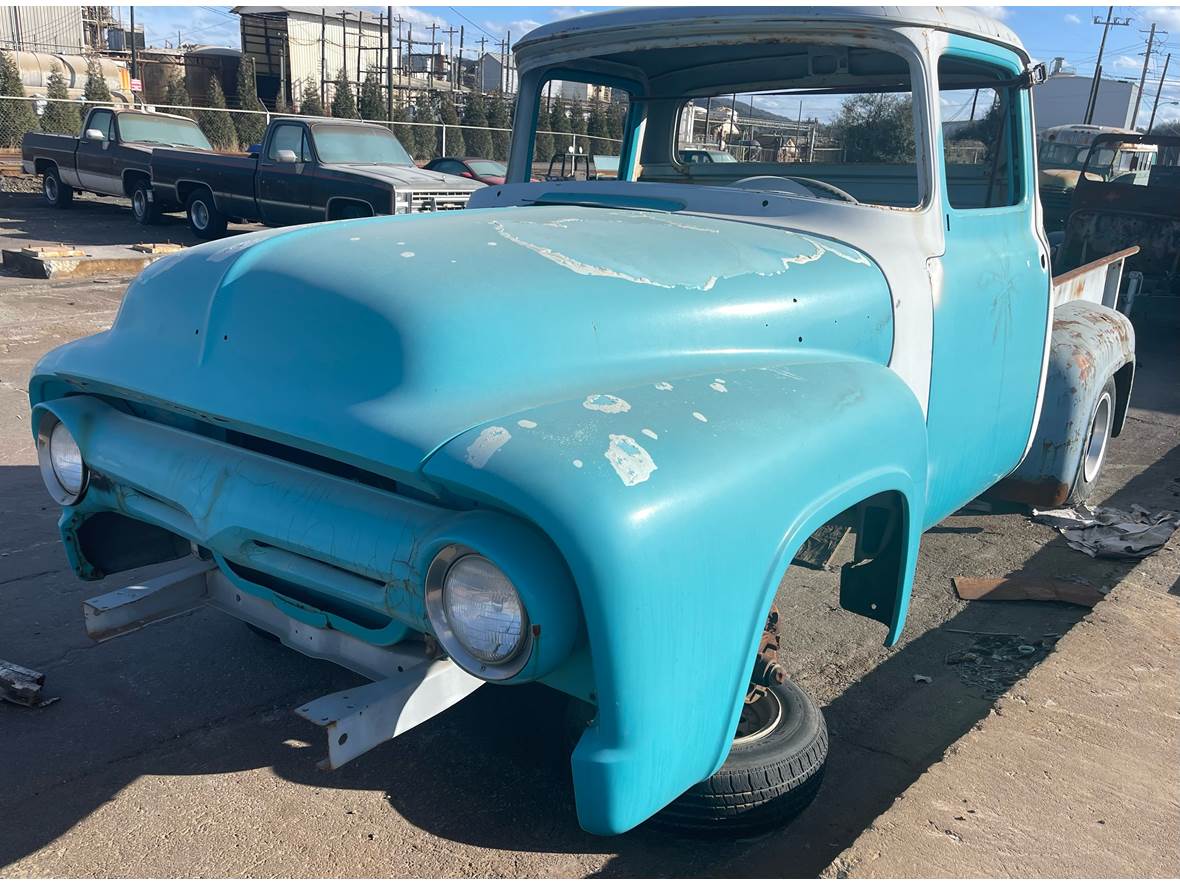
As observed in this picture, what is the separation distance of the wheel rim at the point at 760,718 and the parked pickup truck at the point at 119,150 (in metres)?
14.6

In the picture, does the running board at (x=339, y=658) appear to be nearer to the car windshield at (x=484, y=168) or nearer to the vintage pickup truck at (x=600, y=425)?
the vintage pickup truck at (x=600, y=425)

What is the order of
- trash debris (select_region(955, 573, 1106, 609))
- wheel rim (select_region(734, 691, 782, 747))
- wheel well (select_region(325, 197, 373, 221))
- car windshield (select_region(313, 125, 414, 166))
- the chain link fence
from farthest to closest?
1. the chain link fence
2. car windshield (select_region(313, 125, 414, 166))
3. wheel well (select_region(325, 197, 373, 221))
4. trash debris (select_region(955, 573, 1106, 609))
5. wheel rim (select_region(734, 691, 782, 747))

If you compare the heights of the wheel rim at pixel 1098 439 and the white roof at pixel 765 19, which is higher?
the white roof at pixel 765 19

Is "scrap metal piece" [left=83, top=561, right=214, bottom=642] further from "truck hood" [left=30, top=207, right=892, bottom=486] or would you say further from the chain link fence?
the chain link fence

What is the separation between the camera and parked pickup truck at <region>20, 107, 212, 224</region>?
15.0 m

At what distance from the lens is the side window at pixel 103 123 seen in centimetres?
1531

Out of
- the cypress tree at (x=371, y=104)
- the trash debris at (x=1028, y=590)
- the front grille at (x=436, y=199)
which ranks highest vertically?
the cypress tree at (x=371, y=104)

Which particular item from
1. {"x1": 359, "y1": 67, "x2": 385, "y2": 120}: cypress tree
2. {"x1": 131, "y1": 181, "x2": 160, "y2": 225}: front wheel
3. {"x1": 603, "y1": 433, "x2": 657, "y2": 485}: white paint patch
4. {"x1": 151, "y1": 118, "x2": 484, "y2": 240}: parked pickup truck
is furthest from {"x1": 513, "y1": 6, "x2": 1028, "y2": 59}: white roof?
{"x1": 359, "y1": 67, "x2": 385, "y2": 120}: cypress tree

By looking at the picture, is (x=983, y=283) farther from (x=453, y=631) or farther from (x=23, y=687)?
(x=23, y=687)

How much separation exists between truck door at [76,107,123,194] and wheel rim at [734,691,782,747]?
606 inches

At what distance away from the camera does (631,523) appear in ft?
5.48

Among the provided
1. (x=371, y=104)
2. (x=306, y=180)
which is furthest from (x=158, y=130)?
(x=371, y=104)

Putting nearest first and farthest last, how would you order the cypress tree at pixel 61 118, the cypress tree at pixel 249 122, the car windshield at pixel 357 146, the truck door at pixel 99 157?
the car windshield at pixel 357 146
the truck door at pixel 99 157
the cypress tree at pixel 61 118
the cypress tree at pixel 249 122

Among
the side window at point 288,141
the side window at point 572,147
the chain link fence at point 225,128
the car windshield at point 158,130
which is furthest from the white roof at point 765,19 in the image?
the chain link fence at point 225,128
